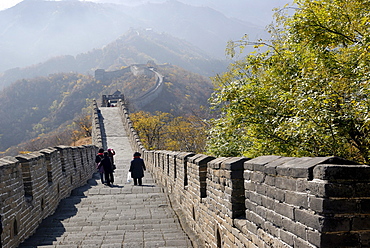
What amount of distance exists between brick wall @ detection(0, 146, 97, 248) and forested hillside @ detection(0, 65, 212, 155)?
64.4 m

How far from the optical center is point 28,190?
21.1 feet

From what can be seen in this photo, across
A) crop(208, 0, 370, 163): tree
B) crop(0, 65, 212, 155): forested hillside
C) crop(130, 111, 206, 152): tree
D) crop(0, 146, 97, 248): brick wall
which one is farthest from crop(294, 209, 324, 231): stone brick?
crop(0, 65, 212, 155): forested hillside

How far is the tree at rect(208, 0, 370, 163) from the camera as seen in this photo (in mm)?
7188

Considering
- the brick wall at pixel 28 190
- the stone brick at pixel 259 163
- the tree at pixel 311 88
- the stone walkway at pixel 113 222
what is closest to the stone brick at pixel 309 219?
the stone brick at pixel 259 163

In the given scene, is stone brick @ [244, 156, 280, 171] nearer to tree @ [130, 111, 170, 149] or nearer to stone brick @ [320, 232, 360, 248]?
stone brick @ [320, 232, 360, 248]

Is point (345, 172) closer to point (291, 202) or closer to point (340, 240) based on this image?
point (340, 240)

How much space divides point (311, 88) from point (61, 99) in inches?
4000

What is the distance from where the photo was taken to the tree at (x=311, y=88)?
7.19 meters

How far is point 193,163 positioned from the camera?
5957 millimetres

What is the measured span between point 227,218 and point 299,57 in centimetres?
589

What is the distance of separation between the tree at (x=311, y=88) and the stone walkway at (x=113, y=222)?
110 inches

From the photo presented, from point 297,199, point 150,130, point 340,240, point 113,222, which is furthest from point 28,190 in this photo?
point 150,130

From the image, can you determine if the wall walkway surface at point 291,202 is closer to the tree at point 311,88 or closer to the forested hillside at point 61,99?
the tree at point 311,88

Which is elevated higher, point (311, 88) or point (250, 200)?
point (311, 88)
